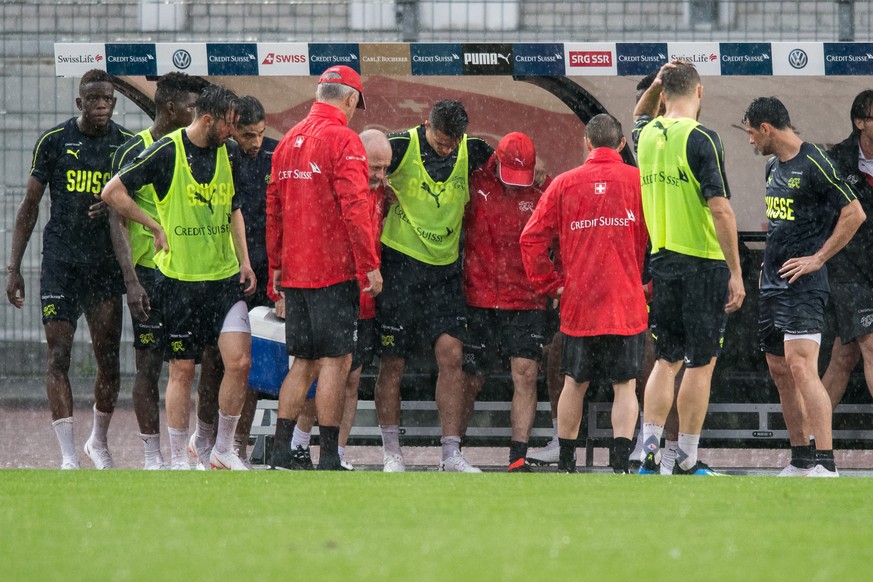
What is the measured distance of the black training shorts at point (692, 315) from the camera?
A: 7.02 metres

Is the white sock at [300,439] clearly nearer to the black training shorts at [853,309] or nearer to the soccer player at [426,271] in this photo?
the soccer player at [426,271]

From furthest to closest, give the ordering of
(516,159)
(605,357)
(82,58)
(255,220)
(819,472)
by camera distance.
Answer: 1. (82,58)
2. (255,220)
3. (516,159)
4. (605,357)
5. (819,472)

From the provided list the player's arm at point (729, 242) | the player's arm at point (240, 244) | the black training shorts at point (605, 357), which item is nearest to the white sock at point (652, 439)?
the black training shorts at point (605, 357)

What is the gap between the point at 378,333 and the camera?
8055mm

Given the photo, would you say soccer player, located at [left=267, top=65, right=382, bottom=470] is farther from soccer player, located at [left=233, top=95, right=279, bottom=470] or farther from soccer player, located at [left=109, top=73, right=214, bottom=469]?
soccer player, located at [left=233, top=95, right=279, bottom=470]

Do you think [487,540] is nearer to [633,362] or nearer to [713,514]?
[713,514]

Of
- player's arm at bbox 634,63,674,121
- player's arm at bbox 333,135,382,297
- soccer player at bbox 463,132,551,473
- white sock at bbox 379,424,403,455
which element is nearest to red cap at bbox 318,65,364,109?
player's arm at bbox 333,135,382,297

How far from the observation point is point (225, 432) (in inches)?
290

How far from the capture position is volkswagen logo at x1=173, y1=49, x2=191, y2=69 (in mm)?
8859

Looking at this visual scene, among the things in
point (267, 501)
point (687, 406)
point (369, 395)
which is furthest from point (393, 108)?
point (267, 501)

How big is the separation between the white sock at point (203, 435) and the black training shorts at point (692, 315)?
256cm

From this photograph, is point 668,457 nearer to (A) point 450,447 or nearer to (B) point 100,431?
(A) point 450,447

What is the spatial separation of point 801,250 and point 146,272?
360cm

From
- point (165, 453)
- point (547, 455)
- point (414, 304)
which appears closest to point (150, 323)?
point (414, 304)
